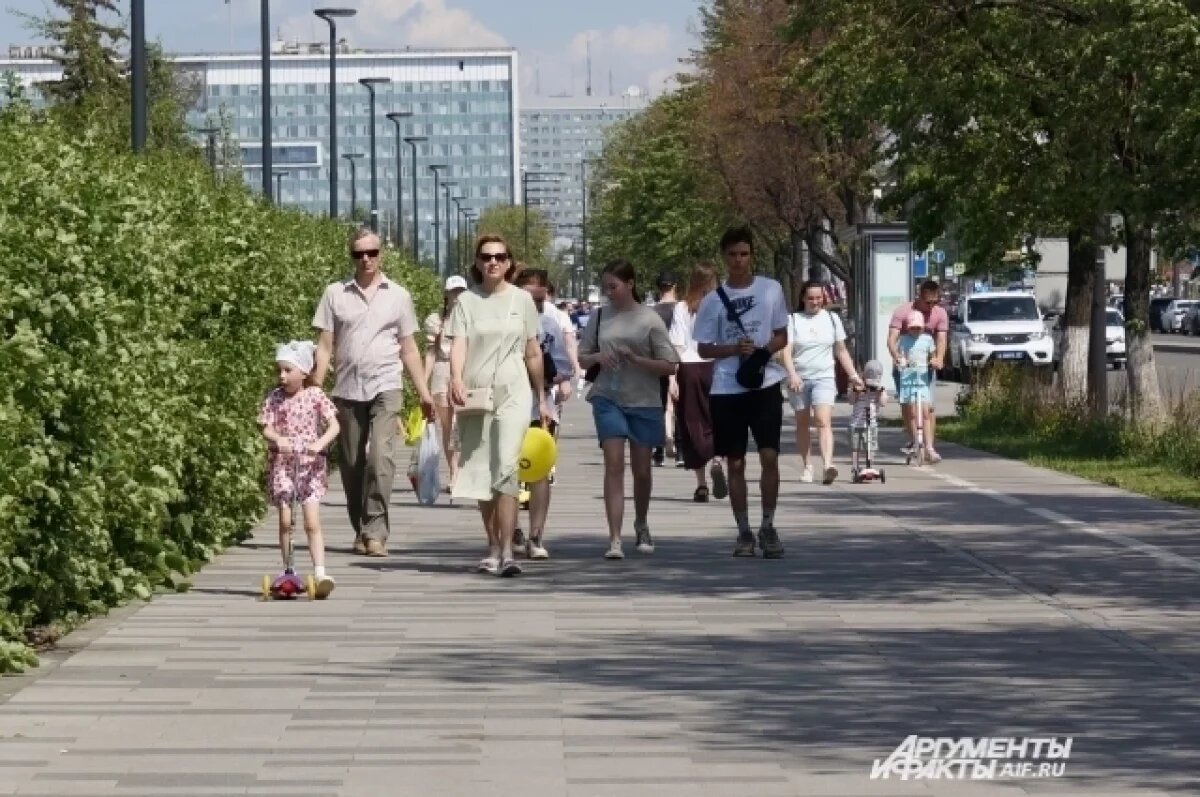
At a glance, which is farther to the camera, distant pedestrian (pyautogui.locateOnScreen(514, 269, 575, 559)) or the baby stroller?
the baby stroller

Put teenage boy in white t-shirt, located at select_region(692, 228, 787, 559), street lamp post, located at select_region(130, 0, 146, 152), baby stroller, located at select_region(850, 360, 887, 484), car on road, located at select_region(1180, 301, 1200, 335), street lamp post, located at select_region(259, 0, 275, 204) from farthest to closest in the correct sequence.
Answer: car on road, located at select_region(1180, 301, 1200, 335) → street lamp post, located at select_region(259, 0, 275, 204) → baby stroller, located at select_region(850, 360, 887, 484) → street lamp post, located at select_region(130, 0, 146, 152) → teenage boy in white t-shirt, located at select_region(692, 228, 787, 559)

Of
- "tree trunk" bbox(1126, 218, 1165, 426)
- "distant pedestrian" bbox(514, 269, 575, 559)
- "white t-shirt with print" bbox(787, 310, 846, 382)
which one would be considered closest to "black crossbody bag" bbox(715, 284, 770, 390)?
"distant pedestrian" bbox(514, 269, 575, 559)

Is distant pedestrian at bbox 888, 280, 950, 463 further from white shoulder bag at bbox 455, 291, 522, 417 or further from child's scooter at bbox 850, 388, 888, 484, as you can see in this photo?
white shoulder bag at bbox 455, 291, 522, 417

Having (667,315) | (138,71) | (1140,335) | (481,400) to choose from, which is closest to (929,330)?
(1140,335)

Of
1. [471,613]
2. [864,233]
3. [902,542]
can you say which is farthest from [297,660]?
[864,233]

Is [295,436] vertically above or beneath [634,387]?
beneath

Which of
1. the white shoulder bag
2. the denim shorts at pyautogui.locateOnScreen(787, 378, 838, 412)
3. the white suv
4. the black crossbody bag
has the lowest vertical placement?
the white suv

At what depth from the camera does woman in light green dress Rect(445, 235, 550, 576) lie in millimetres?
15328

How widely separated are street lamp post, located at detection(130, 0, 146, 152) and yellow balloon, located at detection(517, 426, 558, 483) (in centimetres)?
744

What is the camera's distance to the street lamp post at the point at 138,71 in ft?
75.2

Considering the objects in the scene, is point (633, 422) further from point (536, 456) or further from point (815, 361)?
point (815, 361)

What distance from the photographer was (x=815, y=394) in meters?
→ 23.4

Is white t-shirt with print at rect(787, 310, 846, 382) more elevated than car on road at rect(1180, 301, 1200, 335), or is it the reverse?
white t-shirt with print at rect(787, 310, 846, 382)

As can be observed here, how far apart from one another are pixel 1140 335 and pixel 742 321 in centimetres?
1351
